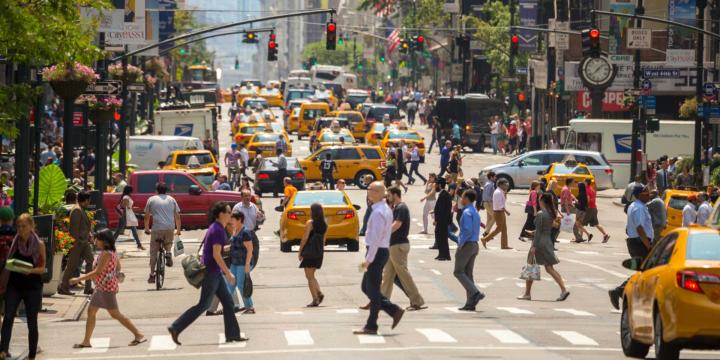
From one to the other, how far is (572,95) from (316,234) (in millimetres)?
56488

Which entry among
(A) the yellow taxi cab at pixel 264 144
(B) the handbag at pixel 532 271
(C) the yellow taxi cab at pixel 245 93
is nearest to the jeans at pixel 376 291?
(B) the handbag at pixel 532 271

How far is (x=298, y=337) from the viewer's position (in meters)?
19.3

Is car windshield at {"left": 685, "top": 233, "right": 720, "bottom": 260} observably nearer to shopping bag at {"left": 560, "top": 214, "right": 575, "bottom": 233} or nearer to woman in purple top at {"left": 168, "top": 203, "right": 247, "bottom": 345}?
woman in purple top at {"left": 168, "top": 203, "right": 247, "bottom": 345}

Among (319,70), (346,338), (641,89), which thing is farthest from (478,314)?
(319,70)

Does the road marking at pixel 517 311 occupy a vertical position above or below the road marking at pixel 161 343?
below

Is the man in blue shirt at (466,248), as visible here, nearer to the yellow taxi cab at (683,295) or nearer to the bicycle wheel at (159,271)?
the bicycle wheel at (159,271)

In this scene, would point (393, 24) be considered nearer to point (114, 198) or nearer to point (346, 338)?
point (114, 198)

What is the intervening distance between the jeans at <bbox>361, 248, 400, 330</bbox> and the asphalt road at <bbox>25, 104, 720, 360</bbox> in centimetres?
26

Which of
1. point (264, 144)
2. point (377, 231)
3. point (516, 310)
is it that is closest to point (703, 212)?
point (516, 310)

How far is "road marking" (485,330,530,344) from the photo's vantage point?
18.7 metres

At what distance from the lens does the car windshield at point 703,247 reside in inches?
598

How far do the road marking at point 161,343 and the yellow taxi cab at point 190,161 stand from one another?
1130 inches

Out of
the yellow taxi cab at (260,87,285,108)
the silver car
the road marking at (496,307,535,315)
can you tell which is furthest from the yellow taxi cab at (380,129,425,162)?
the yellow taxi cab at (260,87,285,108)

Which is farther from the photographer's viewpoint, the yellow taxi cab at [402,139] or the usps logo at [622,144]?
the yellow taxi cab at [402,139]
